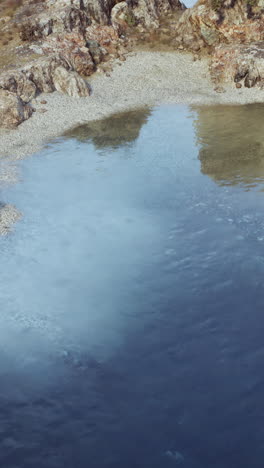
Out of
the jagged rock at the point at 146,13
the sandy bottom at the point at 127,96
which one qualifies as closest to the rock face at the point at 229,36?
the sandy bottom at the point at 127,96

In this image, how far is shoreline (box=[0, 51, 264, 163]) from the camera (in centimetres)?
2925

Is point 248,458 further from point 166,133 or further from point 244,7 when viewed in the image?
point 244,7

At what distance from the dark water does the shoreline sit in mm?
6521

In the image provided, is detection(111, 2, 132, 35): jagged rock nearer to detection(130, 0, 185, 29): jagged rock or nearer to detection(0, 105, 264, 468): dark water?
detection(130, 0, 185, 29): jagged rock

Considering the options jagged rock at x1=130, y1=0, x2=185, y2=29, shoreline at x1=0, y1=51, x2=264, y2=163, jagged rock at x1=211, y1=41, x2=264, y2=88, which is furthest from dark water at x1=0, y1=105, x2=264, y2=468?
jagged rock at x1=130, y1=0, x2=185, y2=29

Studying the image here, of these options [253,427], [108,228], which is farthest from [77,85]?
[253,427]

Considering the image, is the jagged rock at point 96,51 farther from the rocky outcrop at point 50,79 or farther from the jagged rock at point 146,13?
the jagged rock at point 146,13

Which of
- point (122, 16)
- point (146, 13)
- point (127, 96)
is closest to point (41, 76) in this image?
point (127, 96)

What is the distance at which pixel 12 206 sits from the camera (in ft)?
64.5

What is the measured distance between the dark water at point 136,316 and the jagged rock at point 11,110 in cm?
843

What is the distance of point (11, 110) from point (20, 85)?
4.26 m

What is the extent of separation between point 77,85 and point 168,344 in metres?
29.3

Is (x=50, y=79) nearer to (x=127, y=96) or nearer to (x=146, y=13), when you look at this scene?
(x=127, y=96)

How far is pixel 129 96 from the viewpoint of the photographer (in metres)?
36.0
